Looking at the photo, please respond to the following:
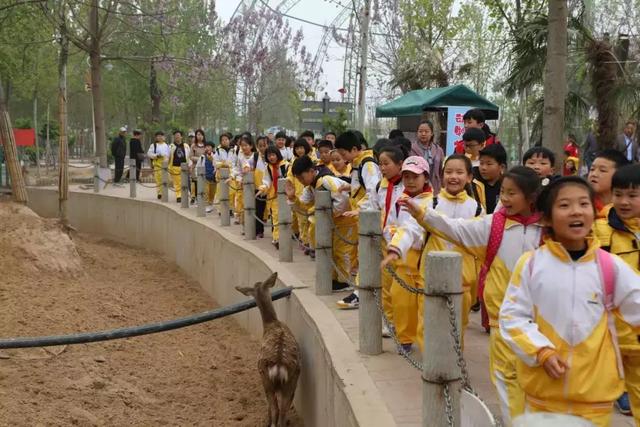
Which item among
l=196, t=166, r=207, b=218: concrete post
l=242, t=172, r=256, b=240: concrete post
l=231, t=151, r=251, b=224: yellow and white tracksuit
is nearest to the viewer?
l=242, t=172, r=256, b=240: concrete post

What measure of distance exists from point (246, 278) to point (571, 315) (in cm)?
682

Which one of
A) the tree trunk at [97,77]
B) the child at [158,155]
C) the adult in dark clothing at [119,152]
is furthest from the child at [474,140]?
the adult in dark clothing at [119,152]

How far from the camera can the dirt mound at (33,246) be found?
1030 centimetres

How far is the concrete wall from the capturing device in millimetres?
4676

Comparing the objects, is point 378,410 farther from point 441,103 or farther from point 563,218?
point 441,103

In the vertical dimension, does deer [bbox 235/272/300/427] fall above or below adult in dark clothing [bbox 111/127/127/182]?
below

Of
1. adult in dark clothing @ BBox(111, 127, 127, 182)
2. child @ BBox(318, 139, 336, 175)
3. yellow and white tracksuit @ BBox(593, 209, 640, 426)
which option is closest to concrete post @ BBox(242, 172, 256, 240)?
child @ BBox(318, 139, 336, 175)

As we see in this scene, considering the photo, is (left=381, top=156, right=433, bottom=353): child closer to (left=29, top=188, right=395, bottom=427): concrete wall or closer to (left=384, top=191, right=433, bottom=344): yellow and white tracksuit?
(left=384, top=191, right=433, bottom=344): yellow and white tracksuit

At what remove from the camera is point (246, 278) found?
9625 millimetres

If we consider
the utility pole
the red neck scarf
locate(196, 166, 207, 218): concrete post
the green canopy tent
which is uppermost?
the utility pole

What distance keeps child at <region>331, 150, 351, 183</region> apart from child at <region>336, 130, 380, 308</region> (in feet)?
1.07

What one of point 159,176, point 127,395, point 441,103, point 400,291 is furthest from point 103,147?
point 400,291

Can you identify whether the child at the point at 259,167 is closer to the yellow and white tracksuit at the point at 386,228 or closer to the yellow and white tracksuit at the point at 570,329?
the yellow and white tracksuit at the point at 386,228

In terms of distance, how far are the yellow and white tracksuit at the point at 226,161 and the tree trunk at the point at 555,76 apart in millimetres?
6724
